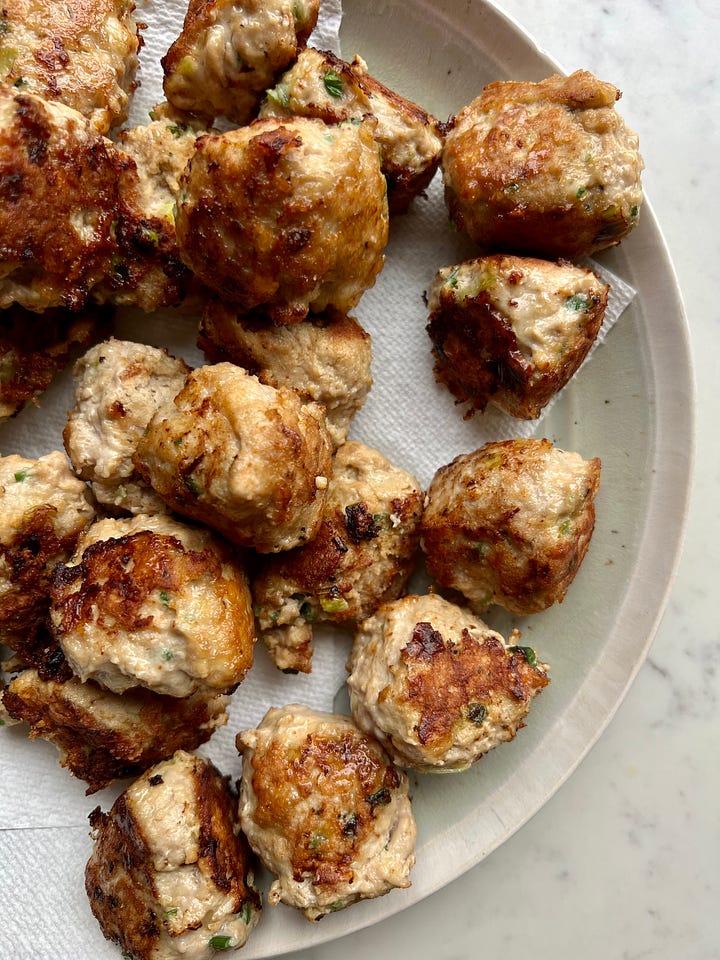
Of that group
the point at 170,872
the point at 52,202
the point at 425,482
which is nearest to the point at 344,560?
the point at 425,482

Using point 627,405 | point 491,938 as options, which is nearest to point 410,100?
point 627,405

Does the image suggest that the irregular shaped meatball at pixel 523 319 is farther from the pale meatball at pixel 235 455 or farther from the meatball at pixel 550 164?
the pale meatball at pixel 235 455

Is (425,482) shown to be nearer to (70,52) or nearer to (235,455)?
(235,455)

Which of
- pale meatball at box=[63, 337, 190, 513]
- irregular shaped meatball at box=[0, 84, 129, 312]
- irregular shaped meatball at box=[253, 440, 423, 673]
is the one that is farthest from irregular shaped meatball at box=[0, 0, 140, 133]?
irregular shaped meatball at box=[253, 440, 423, 673]

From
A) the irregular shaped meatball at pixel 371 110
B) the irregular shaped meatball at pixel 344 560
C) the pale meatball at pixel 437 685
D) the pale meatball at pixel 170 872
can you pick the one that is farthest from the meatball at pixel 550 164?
the pale meatball at pixel 170 872

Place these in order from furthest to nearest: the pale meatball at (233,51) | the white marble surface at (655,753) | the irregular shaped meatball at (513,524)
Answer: the white marble surface at (655,753) < the irregular shaped meatball at (513,524) < the pale meatball at (233,51)

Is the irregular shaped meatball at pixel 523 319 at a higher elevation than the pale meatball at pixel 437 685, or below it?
higher

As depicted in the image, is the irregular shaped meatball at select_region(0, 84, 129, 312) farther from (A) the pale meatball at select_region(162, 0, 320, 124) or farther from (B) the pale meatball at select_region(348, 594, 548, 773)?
(B) the pale meatball at select_region(348, 594, 548, 773)
